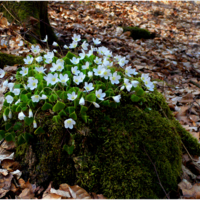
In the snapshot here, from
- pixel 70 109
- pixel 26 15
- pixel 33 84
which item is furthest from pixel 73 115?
pixel 26 15

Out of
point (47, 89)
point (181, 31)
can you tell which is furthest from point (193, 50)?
point (47, 89)

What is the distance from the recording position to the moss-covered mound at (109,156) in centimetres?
187

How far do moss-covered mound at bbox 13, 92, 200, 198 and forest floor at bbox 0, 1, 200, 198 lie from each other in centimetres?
18

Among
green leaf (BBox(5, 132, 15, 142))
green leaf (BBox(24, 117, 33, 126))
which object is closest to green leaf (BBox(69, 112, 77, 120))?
green leaf (BBox(24, 117, 33, 126))

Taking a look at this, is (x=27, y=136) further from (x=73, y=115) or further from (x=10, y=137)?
(x=73, y=115)

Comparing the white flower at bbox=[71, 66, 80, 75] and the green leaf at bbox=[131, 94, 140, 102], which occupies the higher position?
the white flower at bbox=[71, 66, 80, 75]

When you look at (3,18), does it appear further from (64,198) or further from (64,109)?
(64,198)

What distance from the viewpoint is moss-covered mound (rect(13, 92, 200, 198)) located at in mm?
1868

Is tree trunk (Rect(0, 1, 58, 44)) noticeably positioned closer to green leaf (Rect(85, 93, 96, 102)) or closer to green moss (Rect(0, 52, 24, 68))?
green moss (Rect(0, 52, 24, 68))

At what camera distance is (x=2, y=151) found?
2141mm

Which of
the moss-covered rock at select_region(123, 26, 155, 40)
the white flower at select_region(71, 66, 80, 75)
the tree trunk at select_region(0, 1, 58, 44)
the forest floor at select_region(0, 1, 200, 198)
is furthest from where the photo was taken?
the moss-covered rock at select_region(123, 26, 155, 40)

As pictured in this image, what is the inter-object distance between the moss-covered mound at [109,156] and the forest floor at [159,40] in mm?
185

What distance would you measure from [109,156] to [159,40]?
646 centimetres

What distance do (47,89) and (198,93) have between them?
3.08 metres
